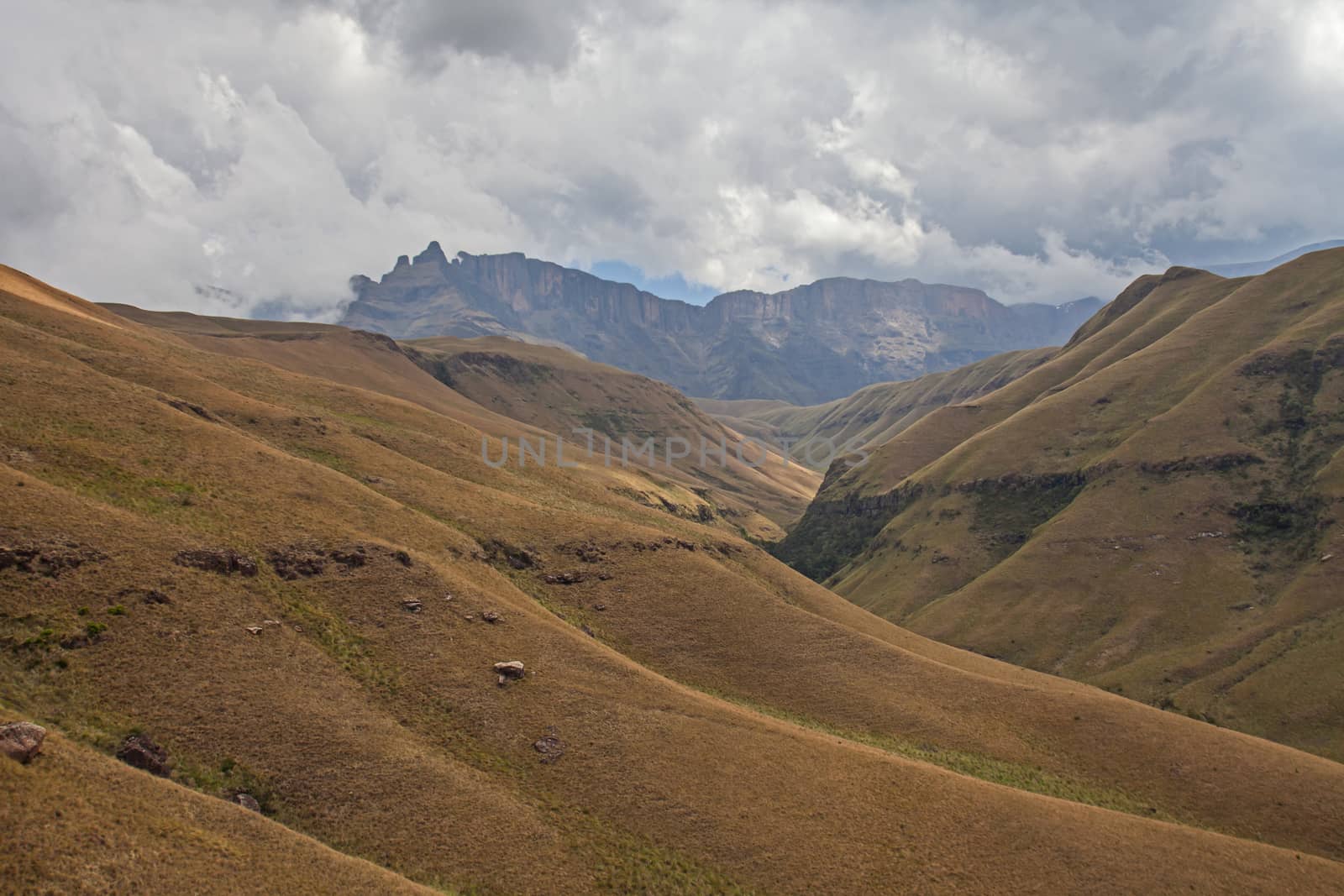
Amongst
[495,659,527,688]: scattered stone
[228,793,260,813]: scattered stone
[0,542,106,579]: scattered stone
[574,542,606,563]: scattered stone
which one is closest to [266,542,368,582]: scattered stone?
[0,542,106,579]: scattered stone

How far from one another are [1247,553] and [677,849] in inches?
5284

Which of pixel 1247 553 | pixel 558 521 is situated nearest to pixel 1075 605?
pixel 1247 553

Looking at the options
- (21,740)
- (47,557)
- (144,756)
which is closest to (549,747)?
(144,756)

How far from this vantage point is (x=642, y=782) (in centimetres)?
4700

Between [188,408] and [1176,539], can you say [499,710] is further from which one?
[1176,539]

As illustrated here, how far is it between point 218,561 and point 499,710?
2323 centimetres

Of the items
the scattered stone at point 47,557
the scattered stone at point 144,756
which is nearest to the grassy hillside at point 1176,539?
→ the scattered stone at point 144,756

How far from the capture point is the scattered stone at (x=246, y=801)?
36875 mm

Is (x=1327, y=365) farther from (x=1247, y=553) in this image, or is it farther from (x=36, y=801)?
(x=36, y=801)

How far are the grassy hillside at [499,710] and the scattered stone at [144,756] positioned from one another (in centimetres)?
56

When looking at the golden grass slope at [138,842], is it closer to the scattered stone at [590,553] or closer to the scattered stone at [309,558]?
the scattered stone at [309,558]

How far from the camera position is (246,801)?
37031 mm

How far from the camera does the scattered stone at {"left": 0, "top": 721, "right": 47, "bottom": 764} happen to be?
29656mm

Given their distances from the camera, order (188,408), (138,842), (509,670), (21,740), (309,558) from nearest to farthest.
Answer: (138,842), (21,740), (509,670), (309,558), (188,408)
